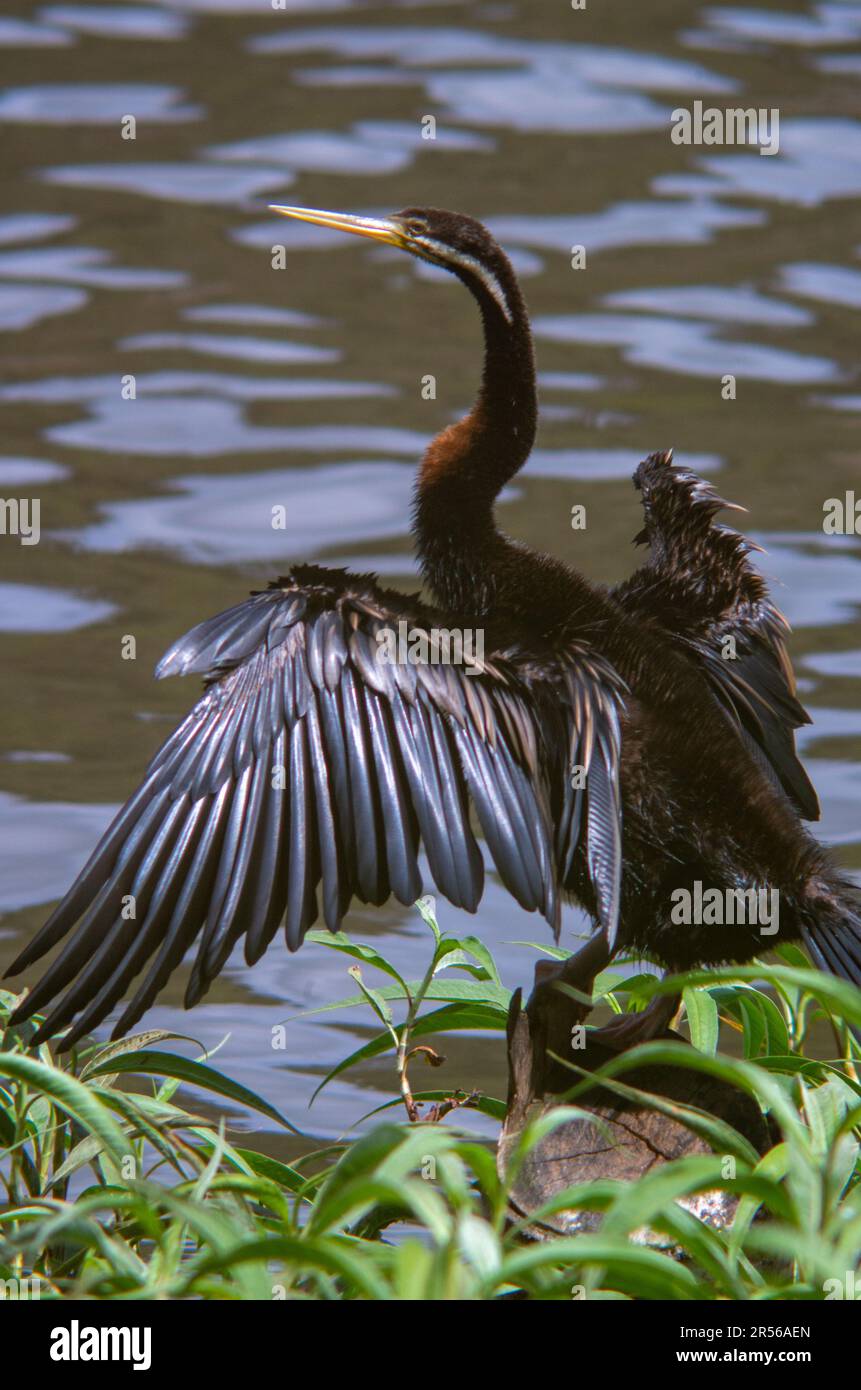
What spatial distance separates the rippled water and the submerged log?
134 cm

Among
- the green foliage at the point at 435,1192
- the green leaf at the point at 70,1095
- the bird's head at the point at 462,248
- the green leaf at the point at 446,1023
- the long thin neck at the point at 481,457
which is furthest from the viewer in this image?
the bird's head at the point at 462,248

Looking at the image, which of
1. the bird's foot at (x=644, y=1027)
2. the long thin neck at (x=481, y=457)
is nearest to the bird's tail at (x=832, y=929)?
the bird's foot at (x=644, y=1027)

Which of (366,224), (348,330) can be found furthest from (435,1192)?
(348,330)

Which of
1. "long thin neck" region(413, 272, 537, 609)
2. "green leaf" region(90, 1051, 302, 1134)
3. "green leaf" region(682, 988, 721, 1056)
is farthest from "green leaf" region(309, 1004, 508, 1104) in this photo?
"long thin neck" region(413, 272, 537, 609)

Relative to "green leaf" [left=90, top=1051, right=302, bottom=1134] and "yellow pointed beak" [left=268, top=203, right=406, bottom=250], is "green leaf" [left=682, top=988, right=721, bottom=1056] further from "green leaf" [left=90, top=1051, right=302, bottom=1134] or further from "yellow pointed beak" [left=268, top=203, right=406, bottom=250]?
"yellow pointed beak" [left=268, top=203, right=406, bottom=250]

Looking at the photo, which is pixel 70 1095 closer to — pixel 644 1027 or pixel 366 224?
pixel 644 1027

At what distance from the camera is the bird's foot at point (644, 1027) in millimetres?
4316

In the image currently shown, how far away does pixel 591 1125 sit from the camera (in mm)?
4145

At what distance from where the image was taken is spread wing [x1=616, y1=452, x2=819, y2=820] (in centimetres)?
474

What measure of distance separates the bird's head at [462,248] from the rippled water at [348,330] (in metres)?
2.25

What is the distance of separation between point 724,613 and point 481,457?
71cm

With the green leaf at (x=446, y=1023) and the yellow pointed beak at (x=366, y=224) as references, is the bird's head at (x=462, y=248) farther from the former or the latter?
the green leaf at (x=446, y=1023)

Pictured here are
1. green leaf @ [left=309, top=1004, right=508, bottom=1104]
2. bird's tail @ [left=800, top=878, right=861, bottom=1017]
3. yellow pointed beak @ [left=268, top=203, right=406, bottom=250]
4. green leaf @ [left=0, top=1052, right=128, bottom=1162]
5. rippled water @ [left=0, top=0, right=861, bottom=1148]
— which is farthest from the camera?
rippled water @ [left=0, top=0, right=861, bottom=1148]
